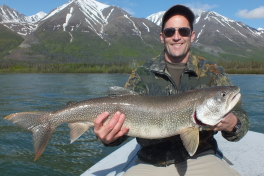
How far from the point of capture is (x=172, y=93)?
394cm

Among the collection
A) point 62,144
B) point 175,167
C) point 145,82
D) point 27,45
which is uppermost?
point 27,45

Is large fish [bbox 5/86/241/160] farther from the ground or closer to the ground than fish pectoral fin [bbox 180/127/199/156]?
farther from the ground

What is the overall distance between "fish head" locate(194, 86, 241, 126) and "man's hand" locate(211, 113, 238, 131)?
0.07 metres

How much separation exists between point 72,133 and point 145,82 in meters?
1.33

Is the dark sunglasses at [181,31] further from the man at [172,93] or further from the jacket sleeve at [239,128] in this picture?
the jacket sleeve at [239,128]

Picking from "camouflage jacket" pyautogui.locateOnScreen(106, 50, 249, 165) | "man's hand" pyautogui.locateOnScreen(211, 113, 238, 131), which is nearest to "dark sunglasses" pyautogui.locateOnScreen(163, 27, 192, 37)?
"camouflage jacket" pyautogui.locateOnScreen(106, 50, 249, 165)

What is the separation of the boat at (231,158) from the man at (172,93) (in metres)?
1.02

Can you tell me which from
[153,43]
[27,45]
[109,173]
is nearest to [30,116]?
[109,173]

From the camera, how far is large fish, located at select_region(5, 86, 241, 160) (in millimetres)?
3230

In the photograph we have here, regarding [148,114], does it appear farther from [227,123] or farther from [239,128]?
[239,128]

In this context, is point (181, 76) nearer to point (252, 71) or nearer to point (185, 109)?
point (185, 109)

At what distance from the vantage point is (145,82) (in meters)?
4.03

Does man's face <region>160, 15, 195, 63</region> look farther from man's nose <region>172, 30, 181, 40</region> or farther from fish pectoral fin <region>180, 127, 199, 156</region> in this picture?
fish pectoral fin <region>180, 127, 199, 156</region>

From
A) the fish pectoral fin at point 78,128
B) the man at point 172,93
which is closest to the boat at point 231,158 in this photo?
the man at point 172,93
